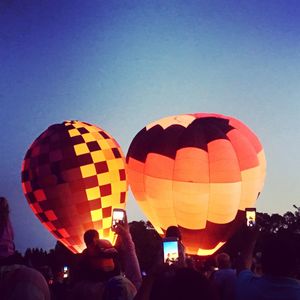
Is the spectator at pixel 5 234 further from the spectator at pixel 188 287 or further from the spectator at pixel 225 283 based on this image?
the spectator at pixel 225 283

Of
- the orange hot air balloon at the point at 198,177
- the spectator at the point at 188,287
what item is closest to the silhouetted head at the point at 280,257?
the spectator at the point at 188,287

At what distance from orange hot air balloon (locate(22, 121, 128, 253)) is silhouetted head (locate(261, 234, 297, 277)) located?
462 inches

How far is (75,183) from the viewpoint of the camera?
1445 centimetres

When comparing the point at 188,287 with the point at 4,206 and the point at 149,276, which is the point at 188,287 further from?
the point at 4,206

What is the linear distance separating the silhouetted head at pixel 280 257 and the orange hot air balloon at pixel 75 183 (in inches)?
462


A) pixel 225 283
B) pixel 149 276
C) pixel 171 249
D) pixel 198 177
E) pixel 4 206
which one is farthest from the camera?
pixel 198 177

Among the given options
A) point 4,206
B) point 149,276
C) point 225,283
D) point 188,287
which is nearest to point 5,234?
point 4,206

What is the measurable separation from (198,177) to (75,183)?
3.55 metres

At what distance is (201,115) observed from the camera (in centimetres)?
1448

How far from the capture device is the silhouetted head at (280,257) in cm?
263

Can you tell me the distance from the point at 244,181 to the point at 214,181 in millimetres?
910

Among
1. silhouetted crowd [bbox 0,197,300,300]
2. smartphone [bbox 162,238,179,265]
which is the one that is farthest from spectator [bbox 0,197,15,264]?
smartphone [bbox 162,238,179,265]

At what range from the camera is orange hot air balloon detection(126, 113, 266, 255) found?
1314cm

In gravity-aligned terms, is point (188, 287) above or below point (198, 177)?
above
